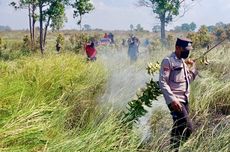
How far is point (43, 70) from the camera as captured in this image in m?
7.53

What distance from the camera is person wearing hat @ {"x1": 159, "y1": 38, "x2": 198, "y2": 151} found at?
511 cm

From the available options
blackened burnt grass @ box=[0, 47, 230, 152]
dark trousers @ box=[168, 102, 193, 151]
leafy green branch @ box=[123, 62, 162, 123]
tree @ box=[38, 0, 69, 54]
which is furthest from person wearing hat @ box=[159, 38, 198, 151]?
tree @ box=[38, 0, 69, 54]

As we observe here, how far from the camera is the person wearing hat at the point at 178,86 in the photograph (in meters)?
5.11

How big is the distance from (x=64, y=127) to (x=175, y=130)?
1.38m

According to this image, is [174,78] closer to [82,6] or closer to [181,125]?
[181,125]

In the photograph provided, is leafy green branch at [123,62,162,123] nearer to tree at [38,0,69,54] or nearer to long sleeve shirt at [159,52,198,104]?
long sleeve shirt at [159,52,198,104]

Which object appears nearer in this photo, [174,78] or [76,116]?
[174,78]

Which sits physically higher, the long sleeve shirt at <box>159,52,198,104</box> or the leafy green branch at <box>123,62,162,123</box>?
the long sleeve shirt at <box>159,52,198,104</box>

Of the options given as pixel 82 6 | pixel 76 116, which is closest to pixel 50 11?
pixel 82 6

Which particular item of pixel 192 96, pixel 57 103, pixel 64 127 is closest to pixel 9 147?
pixel 64 127

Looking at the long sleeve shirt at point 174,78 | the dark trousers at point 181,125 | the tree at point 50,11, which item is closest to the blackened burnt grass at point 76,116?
the dark trousers at point 181,125

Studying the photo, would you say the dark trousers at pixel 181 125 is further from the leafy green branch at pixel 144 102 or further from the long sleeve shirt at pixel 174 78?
the leafy green branch at pixel 144 102

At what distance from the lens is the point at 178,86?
17.3ft

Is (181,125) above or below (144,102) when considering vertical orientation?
below
